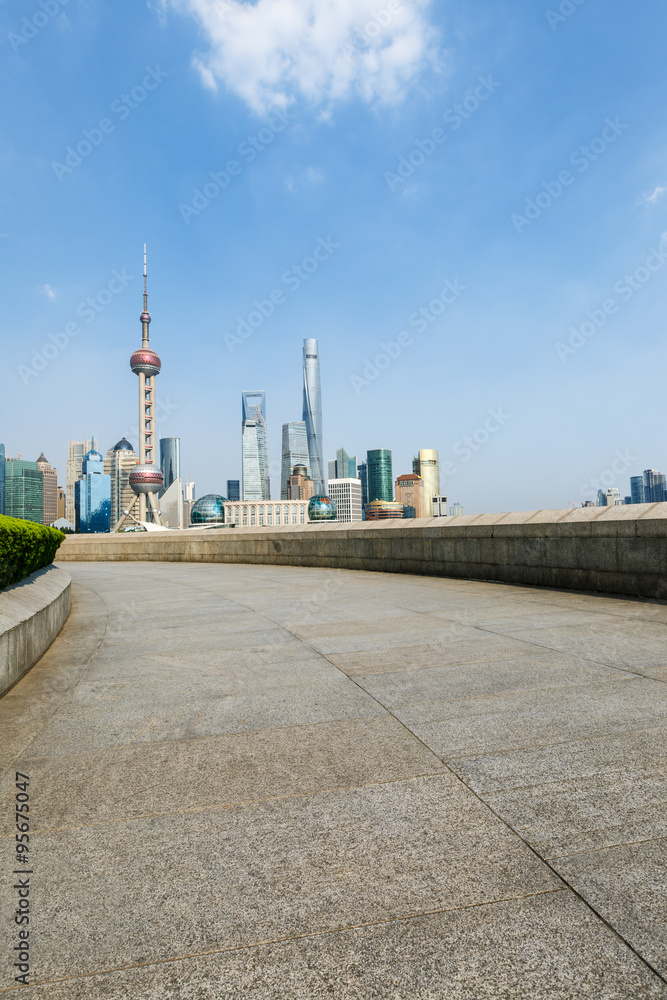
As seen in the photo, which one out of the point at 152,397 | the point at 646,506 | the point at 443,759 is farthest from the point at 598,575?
the point at 152,397

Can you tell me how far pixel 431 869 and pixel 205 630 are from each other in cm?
483

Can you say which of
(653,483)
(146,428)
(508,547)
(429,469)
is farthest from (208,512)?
(508,547)

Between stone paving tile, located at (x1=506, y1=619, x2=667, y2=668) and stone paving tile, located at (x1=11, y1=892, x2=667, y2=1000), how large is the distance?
3273 mm

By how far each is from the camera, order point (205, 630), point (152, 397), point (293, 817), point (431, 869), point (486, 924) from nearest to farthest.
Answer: point (486, 924)
point (431, 869)
point (293, 817)
point (205, 630)
point (152, 397)

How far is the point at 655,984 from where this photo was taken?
152cm

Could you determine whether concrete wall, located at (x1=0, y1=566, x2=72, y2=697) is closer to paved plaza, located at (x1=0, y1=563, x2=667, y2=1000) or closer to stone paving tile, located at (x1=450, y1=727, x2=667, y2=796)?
paved plaza, located at (x1=0, y1=563, x2=667, y2=1000)

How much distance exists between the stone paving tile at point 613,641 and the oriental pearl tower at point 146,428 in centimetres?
17045

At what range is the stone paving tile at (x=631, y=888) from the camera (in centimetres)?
169

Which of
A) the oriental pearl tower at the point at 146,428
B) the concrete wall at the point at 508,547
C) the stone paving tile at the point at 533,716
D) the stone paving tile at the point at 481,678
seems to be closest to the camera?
the stone paving tile at the point at 533,716

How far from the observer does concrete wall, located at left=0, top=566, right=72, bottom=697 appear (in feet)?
14.1

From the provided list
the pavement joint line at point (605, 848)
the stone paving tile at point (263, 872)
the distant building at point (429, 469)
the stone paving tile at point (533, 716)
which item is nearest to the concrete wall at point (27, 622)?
the stone paving tile at point (263, 872)

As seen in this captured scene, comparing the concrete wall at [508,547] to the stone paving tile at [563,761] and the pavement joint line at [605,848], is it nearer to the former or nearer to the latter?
the stone paving tile at [563,761]

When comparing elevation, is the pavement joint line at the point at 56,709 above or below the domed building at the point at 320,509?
below

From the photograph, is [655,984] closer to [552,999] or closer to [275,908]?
[552,999]
